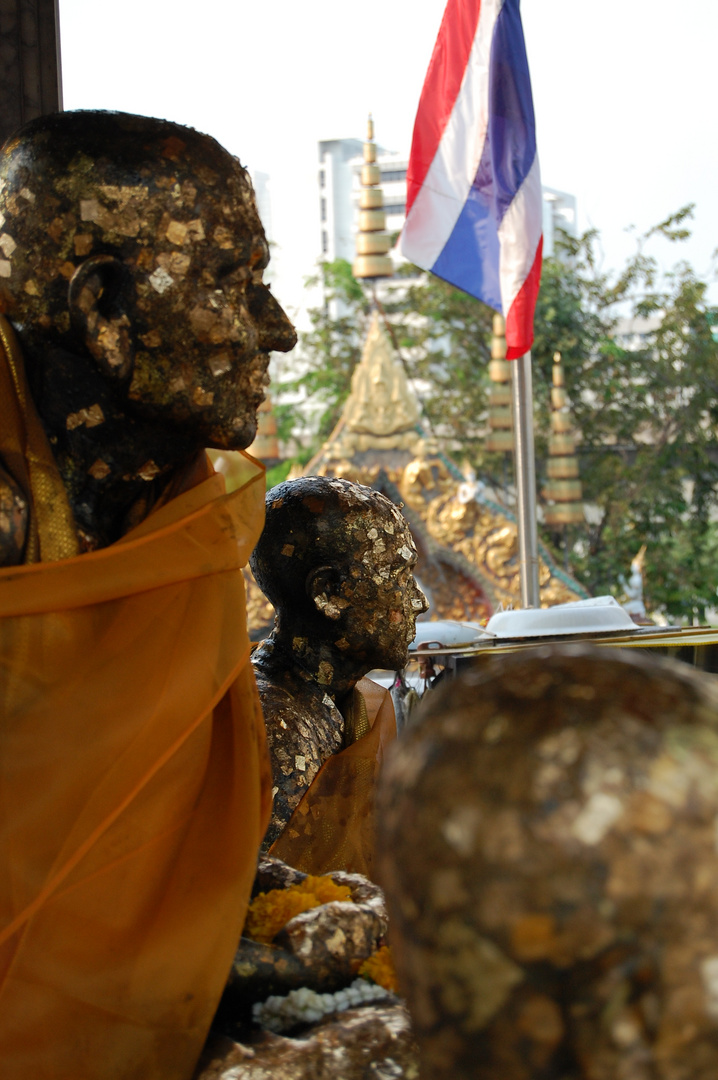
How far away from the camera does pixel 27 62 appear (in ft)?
5.91

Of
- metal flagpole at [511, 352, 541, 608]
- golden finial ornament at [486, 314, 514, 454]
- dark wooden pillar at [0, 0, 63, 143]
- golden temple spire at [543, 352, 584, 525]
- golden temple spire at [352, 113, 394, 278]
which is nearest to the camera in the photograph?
dark wooden pillar at [0, 0, 63, 143]

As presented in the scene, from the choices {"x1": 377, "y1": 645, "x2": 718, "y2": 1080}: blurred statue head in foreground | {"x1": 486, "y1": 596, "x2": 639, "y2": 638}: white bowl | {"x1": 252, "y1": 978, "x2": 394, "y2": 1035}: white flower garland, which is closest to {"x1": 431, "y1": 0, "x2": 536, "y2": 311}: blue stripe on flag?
{"x1": 486, "y1": 596, "x2": 639, "y2": 638}: white bowl

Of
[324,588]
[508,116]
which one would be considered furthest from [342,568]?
[508,116]

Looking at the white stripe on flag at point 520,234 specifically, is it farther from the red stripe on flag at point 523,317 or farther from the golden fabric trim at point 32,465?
the golden fabric trim at point 32,465

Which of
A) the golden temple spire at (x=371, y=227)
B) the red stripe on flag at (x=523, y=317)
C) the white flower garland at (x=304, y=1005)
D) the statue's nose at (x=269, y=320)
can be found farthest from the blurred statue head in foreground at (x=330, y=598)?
the golden temple spire at (x=371, y=227)

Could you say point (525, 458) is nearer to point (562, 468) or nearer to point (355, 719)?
point (562, 468)

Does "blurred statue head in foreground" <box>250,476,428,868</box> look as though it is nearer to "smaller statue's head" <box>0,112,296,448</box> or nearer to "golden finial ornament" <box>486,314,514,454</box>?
"smaller statue's head" <box>0,112,296,448</box>

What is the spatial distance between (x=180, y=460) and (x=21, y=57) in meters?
1.08

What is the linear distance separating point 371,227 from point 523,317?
315 cm

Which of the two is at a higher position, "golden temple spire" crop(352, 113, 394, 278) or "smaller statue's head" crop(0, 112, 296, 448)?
"golden temple spire" crop(352, 113, 394, 278)

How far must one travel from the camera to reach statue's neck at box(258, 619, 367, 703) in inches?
61.7

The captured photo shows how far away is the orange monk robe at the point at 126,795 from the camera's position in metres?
0.88

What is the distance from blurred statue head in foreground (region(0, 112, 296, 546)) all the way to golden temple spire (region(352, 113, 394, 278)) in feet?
21.0

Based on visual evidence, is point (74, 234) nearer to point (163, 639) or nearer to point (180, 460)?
point (180, 460)
